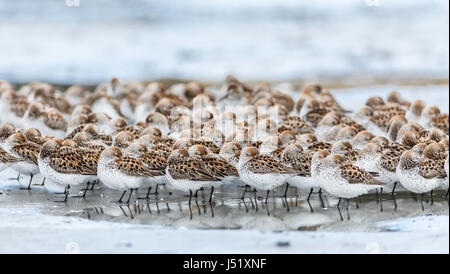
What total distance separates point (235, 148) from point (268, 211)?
4.00 feet

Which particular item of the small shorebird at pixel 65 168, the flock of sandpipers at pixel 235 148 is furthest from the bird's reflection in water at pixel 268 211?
the small shorebird at pixel 65 168

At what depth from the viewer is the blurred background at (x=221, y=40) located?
17938 millimetres

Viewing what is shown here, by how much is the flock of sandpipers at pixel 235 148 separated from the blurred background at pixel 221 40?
643cm

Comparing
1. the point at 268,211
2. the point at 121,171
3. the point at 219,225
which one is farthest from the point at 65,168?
the point at 268,211

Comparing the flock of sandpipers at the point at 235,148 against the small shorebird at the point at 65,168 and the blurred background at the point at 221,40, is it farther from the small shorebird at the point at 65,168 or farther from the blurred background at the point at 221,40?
the blurred background at the point at 221,40

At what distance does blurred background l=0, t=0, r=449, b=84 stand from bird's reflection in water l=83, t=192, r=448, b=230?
9.57m

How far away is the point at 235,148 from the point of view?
7.70 m

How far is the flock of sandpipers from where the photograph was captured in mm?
6902

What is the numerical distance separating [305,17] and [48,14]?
821cm

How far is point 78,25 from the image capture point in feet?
72.5

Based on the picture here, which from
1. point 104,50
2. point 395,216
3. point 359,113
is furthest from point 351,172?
point 104,50

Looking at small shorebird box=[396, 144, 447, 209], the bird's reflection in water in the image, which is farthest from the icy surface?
Result: small shorebird box=[396, 144, 447, 209]

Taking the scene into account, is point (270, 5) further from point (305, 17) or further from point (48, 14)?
point (48, 14)

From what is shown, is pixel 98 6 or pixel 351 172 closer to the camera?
pixel 351 172
